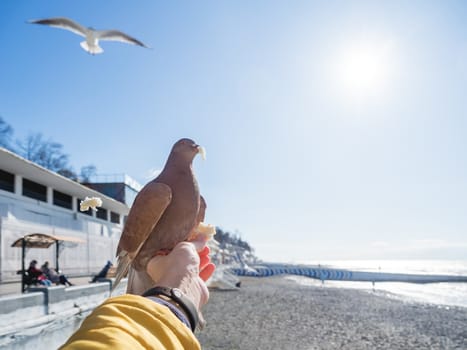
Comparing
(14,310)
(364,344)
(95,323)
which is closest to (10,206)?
(14,310)

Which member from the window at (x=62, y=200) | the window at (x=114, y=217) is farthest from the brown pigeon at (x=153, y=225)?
the window at (x=114, y=217)

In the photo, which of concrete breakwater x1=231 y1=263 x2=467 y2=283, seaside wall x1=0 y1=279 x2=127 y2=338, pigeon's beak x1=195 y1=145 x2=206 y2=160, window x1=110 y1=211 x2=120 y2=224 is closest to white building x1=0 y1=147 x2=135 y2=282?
window x1=110 y1=211 x2=120 y2=224

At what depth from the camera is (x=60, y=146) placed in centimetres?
3616

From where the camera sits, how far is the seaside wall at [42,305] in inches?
206

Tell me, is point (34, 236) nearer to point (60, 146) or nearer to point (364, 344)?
point (364, 344)

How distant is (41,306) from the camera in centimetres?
622

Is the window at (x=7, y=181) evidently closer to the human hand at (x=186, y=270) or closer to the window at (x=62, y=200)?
the window at (x=62, y=200)

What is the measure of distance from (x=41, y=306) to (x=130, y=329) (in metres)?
6.50

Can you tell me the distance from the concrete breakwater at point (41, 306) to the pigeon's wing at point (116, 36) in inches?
160

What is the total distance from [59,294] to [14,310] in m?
1.44

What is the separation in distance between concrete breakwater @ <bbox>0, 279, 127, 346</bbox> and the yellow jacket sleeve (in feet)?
17.3

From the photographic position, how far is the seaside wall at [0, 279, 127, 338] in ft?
17.2

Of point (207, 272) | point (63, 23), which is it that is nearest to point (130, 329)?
point (207, 272)

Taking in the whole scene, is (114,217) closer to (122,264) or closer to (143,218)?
(122,264)
